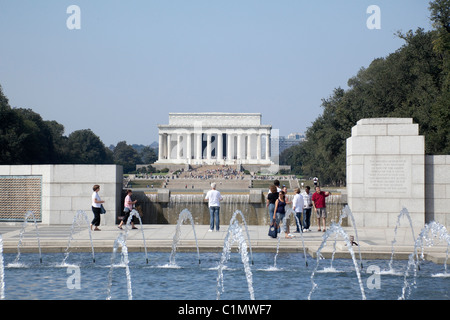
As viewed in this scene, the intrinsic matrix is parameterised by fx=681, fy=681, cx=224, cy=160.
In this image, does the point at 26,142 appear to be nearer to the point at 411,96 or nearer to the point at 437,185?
the point at 411,96

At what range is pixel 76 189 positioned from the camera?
77.0 feet

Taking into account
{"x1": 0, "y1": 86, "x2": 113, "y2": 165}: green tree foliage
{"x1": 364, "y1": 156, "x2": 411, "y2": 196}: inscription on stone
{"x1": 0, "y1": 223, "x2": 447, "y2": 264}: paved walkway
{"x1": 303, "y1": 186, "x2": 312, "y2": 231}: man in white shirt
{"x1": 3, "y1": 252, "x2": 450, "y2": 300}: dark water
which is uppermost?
{"x1": 0, "y1": 86, "x2": 113, "y2": 165}: green tree foliage

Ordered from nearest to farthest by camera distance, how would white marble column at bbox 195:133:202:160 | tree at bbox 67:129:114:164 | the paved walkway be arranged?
the paved walkway, tree at bbox 67:129:114:164, white marble column at bbox 195:133:202:160

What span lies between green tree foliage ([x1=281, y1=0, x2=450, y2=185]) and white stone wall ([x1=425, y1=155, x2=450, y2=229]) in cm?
1638

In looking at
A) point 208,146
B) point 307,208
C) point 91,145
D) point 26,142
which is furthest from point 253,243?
point 208,146

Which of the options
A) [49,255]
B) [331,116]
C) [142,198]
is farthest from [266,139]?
[49,255]

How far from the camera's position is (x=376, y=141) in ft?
72.1

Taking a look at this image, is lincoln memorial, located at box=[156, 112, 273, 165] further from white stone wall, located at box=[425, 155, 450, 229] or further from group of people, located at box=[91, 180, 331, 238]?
group of people, located at box=[91, 180, 331, 238]

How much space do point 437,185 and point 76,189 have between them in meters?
12.1

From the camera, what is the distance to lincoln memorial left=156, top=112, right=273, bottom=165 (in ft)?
481

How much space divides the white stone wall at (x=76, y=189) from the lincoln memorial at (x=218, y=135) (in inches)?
4742

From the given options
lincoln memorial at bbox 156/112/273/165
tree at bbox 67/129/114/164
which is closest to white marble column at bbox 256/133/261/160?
lincoln memorial at bbox 156/112/273/165

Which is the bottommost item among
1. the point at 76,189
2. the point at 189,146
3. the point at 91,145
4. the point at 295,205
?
the point at 295,205
